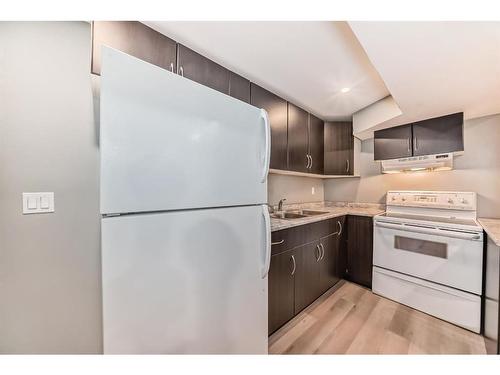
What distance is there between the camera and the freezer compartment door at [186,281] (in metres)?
0.72

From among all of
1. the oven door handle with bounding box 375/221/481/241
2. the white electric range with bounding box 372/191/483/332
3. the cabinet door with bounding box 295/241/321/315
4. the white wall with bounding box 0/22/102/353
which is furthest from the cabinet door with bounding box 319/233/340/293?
the white wall with bounding box 0/22/102/353

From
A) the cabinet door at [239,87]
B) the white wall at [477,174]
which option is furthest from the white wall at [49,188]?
the white wall at [477,174]

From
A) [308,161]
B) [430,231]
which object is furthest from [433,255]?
[308,161]

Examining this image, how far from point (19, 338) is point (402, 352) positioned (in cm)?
231

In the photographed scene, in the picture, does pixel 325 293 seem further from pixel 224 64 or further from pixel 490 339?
pixel 224 64

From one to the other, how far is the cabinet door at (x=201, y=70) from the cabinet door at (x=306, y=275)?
1.47 metres

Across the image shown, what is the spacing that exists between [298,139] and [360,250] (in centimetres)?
148

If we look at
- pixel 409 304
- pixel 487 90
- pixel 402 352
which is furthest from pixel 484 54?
pixel 409 304

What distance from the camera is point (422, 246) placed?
1.90 m

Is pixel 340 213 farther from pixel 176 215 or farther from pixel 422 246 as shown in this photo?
pixel 176 215

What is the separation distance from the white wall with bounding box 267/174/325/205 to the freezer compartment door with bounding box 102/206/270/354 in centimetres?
125

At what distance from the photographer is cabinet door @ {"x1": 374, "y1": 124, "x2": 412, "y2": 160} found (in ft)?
7.44
